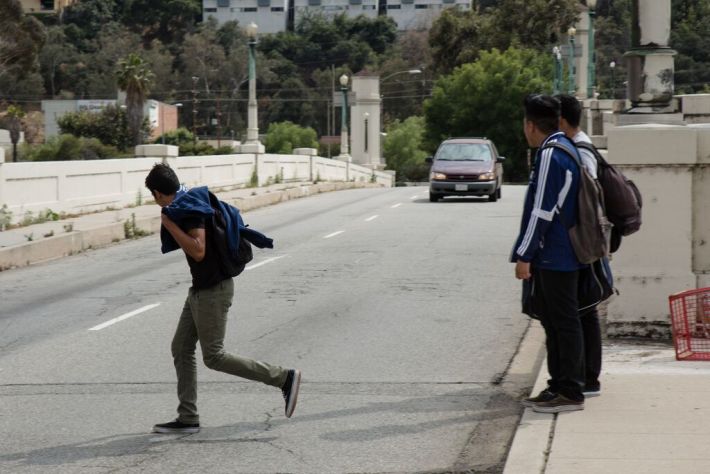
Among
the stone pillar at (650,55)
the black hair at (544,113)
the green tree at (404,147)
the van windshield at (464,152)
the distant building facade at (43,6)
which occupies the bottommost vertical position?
the green tree at (404,147)

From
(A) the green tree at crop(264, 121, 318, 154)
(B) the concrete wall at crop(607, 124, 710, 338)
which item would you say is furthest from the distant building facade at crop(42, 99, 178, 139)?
(B) the concrete wall at crop(607, 124, 710, 338)

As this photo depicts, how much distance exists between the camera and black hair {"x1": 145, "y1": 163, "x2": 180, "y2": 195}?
7234mm

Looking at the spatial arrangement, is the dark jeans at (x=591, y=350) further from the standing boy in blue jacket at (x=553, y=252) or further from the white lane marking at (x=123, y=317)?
the white lane marking at (x=123, y=317)

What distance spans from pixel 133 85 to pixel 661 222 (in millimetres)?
100610

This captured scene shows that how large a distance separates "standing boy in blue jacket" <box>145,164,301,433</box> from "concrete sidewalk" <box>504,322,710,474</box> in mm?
1731

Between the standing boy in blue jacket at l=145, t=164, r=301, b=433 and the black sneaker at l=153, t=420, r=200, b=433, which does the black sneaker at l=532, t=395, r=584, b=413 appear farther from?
the black sneaker at l=153, t=420, r=200, b=433

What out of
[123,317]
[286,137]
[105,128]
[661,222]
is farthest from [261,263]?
[286,137]

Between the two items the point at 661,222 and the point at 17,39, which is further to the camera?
the point at 17,39

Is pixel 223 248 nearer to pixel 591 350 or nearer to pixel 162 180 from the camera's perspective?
pixel 162 180

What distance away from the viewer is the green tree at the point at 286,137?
147250mm

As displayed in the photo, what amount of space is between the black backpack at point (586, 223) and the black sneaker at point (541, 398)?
2.93 ft

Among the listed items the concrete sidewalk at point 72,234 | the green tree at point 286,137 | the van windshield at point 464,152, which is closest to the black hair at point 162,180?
the concrete sidewalk at point 72,234

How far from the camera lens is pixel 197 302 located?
291 inches

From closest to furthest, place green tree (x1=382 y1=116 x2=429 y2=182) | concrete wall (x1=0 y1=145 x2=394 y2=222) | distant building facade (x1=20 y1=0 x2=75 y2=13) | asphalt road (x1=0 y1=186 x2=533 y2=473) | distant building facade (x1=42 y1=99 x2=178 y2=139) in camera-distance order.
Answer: asphalt road (x1=0 y1=186 x2=533 y2=473) → concrete wall (x1=0 y1=145 x2=394 y2=222) → green tree (x1=382 y1=116 x2=429 y2=182) → distant building facade (x1=42 y1=99 x2=178 y2=139) → distant building facade (x1=20 y1=0 x2=75 y2=13)
